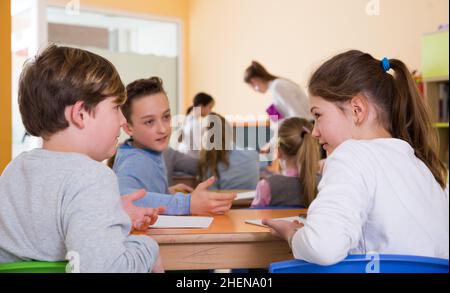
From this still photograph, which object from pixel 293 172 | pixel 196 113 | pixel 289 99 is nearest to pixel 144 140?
pixel 293 172

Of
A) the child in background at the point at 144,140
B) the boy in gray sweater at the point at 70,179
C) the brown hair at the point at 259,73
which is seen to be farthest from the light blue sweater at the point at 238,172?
the boy in gray sweater at the point at 70,179

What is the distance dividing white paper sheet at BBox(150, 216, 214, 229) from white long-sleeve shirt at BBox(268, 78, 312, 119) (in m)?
2.52

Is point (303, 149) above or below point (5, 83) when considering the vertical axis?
below

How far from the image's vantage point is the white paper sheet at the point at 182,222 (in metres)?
1.20

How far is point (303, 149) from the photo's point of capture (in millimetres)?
2189

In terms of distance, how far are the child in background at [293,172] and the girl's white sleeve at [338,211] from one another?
3.33ft

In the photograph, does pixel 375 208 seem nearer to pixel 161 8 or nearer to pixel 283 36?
pixel 283 36

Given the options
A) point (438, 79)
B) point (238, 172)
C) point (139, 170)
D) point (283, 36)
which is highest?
point (283, 36)

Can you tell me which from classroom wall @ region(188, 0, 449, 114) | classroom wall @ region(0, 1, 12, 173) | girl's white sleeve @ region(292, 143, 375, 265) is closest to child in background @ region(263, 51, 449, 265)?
girl's white sleeve @ region(292, 143, 375, 265)

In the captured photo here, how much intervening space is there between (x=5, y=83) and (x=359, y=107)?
89cm

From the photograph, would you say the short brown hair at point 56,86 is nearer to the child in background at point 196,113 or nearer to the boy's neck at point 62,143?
the boy's neck at point 62,143

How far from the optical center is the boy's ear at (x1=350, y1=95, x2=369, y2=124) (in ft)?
3.79

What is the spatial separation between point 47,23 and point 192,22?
5.64 ft

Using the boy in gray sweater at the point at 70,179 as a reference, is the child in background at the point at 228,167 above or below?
below
